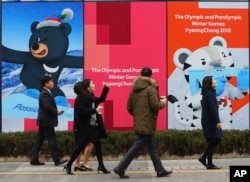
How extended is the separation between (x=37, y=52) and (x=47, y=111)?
12.1 ft

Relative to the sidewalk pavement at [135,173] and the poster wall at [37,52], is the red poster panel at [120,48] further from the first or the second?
the sidewalk pavement at [135,173]

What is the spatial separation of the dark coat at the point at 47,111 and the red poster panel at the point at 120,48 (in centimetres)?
333

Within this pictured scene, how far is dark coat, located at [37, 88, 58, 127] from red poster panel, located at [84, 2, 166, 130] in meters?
3.33

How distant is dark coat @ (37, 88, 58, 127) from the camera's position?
10271 mm

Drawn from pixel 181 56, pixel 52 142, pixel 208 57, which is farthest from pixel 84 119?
pixel 208 57

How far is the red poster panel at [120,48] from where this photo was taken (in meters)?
13.6

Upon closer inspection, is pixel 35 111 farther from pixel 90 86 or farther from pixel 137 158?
pixel 90 86

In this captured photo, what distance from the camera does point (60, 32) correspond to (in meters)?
13.8

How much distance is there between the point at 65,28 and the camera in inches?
540

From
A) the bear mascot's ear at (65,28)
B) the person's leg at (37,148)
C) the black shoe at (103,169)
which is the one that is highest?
the bear mascot's ear at (65,28)

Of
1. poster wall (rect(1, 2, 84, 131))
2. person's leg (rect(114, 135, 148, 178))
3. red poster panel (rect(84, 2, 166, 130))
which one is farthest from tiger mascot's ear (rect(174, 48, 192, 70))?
person's leg (rect(114, 135, 148, 178))

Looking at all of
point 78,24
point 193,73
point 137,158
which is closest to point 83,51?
point 78,24

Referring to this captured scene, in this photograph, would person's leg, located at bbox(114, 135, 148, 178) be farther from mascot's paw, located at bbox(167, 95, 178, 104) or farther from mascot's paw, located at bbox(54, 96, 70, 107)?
mascot's paw, located at bbox(54, 96, 70, 107)

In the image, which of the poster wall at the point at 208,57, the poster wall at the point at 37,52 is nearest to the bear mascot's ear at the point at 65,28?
the poster wall at the point at 37,52
